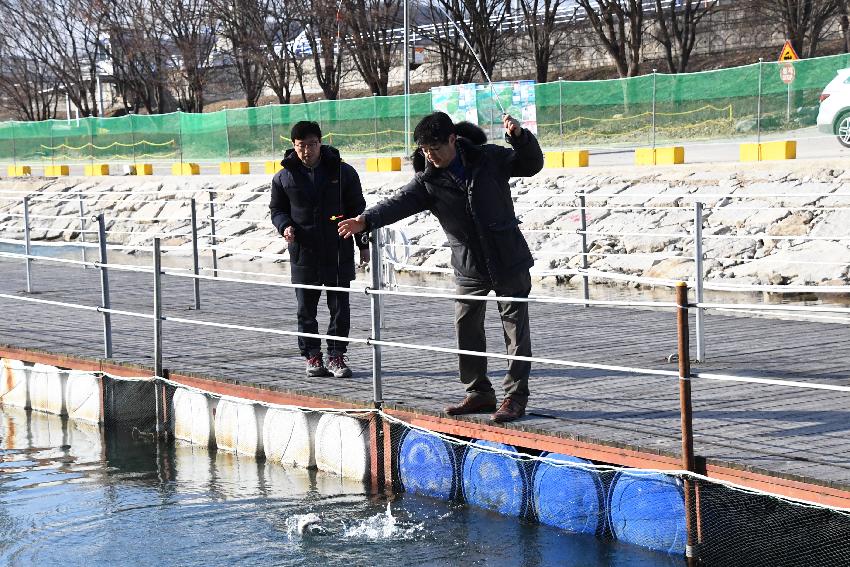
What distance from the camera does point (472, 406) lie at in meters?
8.00

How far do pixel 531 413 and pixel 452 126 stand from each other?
A: 1773 millimetres

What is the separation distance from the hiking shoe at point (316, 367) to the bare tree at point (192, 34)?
41.6m

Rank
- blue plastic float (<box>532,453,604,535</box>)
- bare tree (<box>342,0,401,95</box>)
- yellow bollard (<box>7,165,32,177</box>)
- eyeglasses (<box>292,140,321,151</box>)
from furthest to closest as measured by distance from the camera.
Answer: bare tree (<box>342,0,401,95</box>) → yellow bollard (<box>7,165,32,177</box>) → eyeglasses (<box>292,140,321,151</box>) → blue plastic float (<box>532,453,604,535</box>)

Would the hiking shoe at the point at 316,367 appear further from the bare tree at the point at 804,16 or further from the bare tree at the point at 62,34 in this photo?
the bare tree at the point at 62,34

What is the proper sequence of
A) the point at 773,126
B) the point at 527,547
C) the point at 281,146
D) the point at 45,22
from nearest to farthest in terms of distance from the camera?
the point at 527,547 < the point at 773,126 < the point at 281,146 < the point at 45,22

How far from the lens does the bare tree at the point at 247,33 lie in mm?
47844

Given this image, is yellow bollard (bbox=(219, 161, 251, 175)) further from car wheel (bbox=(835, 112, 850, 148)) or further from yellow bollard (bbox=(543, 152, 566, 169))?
car wheel (bbox=(835, 112, 850, 148))

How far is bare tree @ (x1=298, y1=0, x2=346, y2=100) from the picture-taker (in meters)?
45.2

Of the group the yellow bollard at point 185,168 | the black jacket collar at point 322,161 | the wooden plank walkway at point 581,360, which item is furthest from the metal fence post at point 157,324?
the yellow bollard at point 185,168

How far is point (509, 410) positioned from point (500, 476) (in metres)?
0.38

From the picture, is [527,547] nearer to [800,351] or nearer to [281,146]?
[800,351]

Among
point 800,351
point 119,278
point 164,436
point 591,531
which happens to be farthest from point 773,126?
point 591,531

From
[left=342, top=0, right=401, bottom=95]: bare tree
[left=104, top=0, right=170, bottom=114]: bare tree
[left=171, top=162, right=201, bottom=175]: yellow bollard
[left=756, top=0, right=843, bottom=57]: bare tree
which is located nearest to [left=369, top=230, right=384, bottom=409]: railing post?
[left=171, top=162, right=201, bottom=175]: yellow bollard

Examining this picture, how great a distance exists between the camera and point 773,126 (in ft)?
76.2
